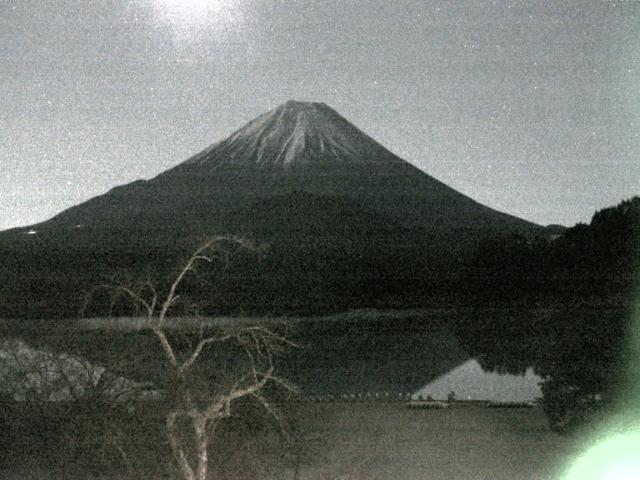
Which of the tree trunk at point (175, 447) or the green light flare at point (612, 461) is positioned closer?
the tree trunk at point (175, 447)

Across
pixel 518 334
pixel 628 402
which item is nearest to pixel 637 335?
pixel 628 402

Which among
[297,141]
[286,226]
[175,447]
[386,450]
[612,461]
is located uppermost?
[297,141]

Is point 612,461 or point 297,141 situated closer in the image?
point 612,461

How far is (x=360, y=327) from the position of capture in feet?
87.7

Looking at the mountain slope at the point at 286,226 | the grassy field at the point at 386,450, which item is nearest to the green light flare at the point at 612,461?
the grassy field at the point at 386,450

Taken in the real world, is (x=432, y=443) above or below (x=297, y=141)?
below

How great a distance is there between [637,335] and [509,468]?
4.40 meters

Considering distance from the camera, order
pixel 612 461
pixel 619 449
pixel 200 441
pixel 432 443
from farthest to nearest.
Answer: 1. pixel 432 443
2. pixel 619 449
3. pixel 612 461
4. pixel 200 441

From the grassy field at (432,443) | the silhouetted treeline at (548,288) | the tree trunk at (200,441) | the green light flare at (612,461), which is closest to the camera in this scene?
the tree trunk at (200,441)

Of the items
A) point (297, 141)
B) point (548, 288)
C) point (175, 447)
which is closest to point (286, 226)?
point (297, 141)

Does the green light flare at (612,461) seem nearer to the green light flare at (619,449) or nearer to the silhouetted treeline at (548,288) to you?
the green light flare at (619,449)

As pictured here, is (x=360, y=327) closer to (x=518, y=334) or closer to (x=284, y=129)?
(x=518, y=334)

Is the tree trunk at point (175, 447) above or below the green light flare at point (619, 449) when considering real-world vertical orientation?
above

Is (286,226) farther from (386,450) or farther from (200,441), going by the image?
(200,441)
